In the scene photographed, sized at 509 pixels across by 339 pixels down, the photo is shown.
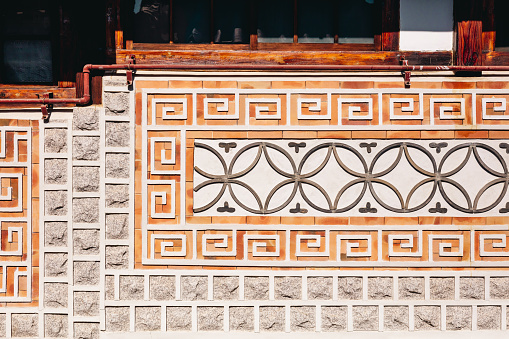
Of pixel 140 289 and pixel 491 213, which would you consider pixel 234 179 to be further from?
pixel 491 213

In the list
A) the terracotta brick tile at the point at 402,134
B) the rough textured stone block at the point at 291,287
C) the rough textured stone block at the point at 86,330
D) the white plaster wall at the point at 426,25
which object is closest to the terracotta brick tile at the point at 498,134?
the terracotta brick tile at the point at 402,134

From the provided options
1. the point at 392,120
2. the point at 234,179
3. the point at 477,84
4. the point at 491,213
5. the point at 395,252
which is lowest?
the point at 395,252

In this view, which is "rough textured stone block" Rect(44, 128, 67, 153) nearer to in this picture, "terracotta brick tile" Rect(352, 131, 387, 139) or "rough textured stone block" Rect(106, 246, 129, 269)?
"rough textured stone block" Rect(106, 246, 129, 269)

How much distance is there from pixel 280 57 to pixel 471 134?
201cm

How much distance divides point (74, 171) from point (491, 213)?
4.07m

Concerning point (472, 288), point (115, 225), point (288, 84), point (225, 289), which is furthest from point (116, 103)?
point (472, 288)

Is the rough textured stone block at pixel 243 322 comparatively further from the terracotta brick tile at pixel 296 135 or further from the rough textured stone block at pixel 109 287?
the terracotta brick tile at pixel 296 135

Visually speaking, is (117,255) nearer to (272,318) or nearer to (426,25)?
(272,318)

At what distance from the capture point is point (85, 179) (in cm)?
430

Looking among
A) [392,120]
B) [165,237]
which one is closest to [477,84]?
[392,120]

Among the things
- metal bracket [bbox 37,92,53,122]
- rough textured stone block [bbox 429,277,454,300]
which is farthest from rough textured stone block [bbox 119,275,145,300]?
rough textured stone block [bbox 429,277,454,300]

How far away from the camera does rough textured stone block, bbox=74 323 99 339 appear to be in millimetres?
4336

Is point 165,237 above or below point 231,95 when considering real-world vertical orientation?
below

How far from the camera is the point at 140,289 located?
431 cm
